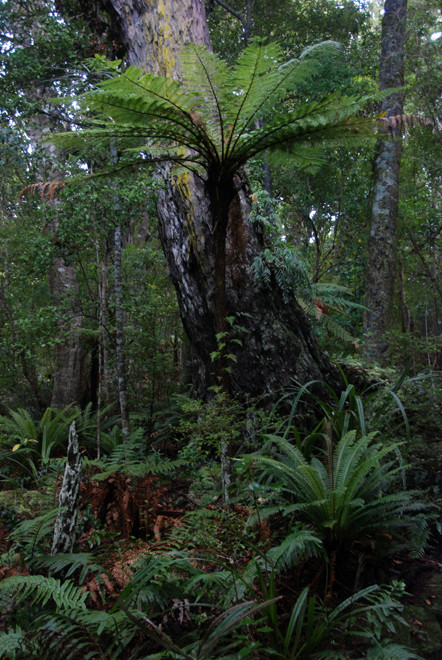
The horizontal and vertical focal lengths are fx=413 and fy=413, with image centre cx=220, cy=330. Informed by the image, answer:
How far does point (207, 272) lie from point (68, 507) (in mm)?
2303

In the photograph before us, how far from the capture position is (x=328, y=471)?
248 centimetres

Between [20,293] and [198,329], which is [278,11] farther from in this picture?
[198,329]

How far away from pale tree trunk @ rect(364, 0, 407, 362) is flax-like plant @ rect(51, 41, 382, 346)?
4.08 metres

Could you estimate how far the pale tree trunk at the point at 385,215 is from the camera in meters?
6.53

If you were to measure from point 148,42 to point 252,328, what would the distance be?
125 inches

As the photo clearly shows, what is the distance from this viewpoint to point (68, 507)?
2.35 m

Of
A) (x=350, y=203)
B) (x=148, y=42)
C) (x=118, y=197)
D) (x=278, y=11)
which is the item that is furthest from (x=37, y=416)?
(x=278, y=11)

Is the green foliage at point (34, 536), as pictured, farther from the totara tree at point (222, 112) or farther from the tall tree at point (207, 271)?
the tall tree at point (207, 271)

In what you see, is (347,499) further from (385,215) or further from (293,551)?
(385,215)

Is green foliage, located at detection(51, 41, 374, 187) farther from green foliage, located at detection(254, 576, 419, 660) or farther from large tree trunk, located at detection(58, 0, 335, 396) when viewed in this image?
green foliage, located at detection(254, 576, 419, 660)

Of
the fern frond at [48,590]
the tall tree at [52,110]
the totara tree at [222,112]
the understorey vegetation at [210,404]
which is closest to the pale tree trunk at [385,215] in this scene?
the understorey vegetation at [210,404]

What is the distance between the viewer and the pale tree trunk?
6.53 meters

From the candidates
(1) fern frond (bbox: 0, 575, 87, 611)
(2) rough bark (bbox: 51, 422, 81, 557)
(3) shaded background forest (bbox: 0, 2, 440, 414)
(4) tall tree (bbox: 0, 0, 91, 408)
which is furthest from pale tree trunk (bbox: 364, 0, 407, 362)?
(1) fern frond (bbox: 0, 575, 87, 611)

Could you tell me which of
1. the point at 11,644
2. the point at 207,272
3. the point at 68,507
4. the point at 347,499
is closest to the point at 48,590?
the point at 11,644
